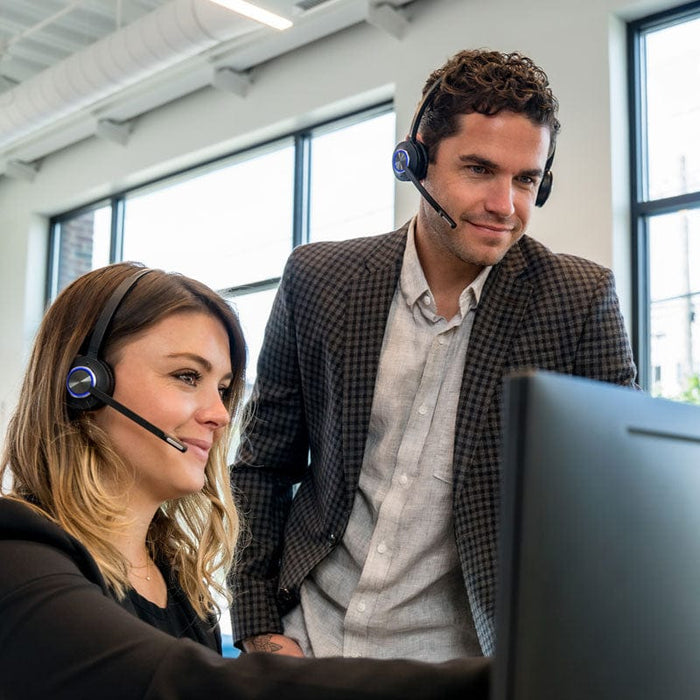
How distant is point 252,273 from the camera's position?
22.6 feet

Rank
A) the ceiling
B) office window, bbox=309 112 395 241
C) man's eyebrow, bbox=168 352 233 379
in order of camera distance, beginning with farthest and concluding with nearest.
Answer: office window, bbox=309 112 395 241
the ceiling
man's eyebrow, bbox=168 352 233 379

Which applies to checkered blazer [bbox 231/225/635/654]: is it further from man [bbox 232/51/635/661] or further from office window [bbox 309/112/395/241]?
office window [bbox 309/112/395/241]

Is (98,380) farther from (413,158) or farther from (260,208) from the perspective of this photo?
(260,208)

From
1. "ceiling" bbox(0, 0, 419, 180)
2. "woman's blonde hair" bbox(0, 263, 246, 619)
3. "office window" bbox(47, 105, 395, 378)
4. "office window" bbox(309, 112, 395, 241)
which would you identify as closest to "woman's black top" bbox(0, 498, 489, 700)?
"woman's blonde hair" bbox(0, 263, 246, 619)

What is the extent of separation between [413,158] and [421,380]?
40 centimetres

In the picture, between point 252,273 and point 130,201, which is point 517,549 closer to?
point 252,273

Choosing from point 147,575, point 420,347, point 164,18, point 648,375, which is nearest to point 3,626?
point 147,575

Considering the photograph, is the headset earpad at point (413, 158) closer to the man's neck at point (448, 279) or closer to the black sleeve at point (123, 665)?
the man's neck at point (448, 279)

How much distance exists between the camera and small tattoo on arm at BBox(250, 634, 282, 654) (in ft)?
5.93

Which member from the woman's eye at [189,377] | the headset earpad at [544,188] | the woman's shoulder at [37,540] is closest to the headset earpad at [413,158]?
the headset earpad at [544,188]

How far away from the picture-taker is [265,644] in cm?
182

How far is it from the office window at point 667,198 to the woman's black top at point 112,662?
4005 mm

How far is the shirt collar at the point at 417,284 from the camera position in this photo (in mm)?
1820

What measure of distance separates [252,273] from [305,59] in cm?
134
